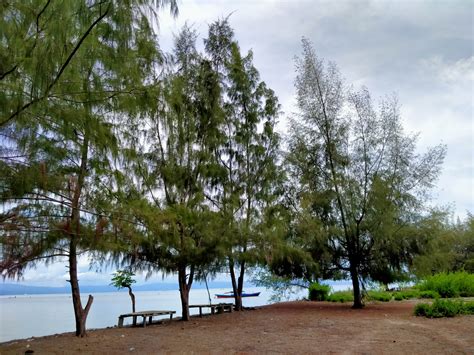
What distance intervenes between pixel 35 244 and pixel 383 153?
9.06 m

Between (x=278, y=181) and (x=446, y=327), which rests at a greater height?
(x=278, y=181)

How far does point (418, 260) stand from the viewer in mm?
10727

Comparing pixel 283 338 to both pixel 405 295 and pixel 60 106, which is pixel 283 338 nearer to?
pixel 60 106

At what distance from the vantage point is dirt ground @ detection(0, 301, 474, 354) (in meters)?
5.27

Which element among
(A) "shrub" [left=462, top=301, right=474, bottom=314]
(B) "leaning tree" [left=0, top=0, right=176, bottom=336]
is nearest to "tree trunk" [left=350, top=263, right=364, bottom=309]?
(A) "shrub" [left=462, top=301, right=474, bottom=314]

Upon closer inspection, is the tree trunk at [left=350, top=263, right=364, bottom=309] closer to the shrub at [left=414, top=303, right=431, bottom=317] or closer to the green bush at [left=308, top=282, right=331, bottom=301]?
the shrub at [left=414, top=303, right=431, bottom=317]

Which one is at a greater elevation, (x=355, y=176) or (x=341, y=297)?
(x=355, y=176)

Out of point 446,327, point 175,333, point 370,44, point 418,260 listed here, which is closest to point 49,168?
point 175,333

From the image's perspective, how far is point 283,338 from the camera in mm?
6098

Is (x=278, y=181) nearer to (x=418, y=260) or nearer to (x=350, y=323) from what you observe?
(x=418, y=260)

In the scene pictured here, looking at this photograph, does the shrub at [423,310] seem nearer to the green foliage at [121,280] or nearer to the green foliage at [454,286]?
the green foliage at [454,286]

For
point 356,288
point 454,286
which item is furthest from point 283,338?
point 454,286

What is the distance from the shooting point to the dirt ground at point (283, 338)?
17.3 feet

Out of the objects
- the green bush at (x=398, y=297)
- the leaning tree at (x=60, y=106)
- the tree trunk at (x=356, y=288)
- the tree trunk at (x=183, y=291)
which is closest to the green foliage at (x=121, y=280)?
the tree trunk at (x=183, y=291)
